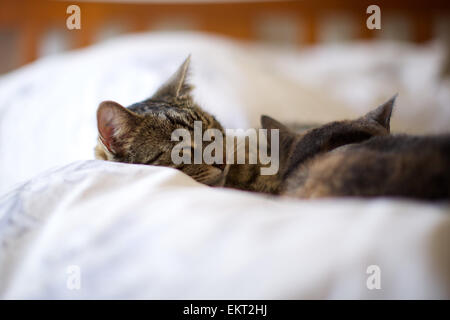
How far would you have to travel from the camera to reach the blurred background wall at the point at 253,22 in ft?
6.25

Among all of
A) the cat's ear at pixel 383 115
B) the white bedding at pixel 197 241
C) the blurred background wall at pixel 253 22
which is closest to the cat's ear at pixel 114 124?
the white bedding at pixel 197 241

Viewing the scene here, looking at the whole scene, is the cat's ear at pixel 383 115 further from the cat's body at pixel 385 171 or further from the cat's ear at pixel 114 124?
the cat's ear at pixel 114 124

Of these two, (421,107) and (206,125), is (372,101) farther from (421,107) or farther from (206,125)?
(206,125)

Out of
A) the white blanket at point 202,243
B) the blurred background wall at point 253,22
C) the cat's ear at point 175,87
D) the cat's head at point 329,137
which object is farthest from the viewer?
the blurred background wall at point 253,22

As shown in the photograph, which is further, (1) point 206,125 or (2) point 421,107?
(2) point 421,107

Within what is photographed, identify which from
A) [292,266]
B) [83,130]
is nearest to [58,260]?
[292,266]

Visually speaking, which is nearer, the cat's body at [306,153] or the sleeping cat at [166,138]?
the cat's body at [306,153]

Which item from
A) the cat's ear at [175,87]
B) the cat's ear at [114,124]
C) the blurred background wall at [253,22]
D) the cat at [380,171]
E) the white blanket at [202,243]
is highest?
the blurred background wall at [253,22]

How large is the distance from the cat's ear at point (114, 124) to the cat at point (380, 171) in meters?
0.29

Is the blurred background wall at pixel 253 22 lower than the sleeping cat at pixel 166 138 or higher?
higher

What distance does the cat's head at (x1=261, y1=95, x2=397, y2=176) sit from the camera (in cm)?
57
